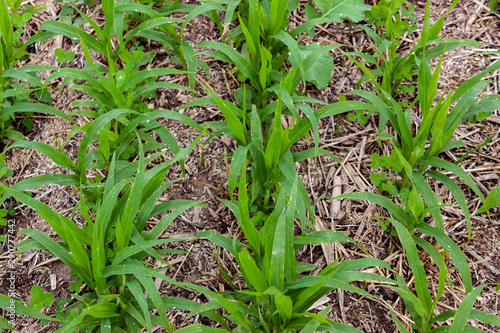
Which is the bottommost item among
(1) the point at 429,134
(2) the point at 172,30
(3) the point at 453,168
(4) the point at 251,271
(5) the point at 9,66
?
(4) the point at 251,271

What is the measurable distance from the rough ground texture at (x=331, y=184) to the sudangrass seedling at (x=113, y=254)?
0.20 m

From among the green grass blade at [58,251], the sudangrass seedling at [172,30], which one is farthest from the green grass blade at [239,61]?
the green grass blade at [58,251]

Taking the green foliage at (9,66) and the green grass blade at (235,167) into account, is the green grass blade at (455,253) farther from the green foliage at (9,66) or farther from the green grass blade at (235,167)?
the green foliage at (9,66)

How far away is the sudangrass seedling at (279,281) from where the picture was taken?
49.0 inches

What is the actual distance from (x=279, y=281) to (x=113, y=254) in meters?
0.58

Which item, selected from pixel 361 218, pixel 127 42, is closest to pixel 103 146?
pixel 127 42

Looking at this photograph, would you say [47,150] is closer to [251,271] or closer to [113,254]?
[113,254]

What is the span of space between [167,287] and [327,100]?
1.09 meters

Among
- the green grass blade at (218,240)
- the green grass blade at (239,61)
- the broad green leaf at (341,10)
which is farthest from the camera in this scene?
the broad green leaf at (341,10)

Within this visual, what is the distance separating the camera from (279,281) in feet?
4.20

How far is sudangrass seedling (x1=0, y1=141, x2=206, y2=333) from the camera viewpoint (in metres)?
1.33

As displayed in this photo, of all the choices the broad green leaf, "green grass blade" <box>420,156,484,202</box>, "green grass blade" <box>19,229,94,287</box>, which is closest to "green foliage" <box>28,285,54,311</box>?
"green grass blade" <box>19,229,94,287</box>

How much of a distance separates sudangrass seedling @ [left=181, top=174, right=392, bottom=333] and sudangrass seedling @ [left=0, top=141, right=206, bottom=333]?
0.18 meters

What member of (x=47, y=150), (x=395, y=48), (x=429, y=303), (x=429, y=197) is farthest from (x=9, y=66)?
(x=429, y=303)
